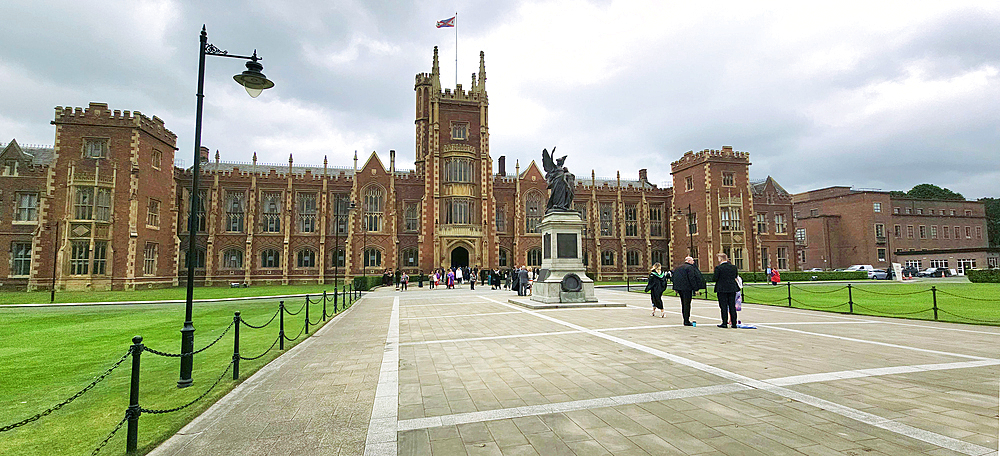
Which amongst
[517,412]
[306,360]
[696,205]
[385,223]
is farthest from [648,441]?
[696,205]

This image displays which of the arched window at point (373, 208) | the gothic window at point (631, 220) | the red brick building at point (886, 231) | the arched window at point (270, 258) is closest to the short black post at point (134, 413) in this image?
the arched window at point (373, 208)

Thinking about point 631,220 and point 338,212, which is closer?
point 338,212

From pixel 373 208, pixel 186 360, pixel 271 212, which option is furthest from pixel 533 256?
pixel 186 360

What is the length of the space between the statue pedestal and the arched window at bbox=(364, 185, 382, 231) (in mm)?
29668

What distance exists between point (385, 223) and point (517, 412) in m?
40.3

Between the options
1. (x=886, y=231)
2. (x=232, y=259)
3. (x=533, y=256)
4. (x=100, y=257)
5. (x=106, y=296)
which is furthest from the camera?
(x=886, y=231)

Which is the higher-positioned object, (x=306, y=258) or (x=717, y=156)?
(x=717, y=156)

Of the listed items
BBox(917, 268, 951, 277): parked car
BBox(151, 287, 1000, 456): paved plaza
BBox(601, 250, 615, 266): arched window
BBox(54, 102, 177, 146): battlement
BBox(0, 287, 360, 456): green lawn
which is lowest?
BBox(0, 287, 360, 456): green lawn

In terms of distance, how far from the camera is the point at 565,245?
1708 cm

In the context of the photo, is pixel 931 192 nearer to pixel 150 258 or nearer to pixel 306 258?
pixel 306 258

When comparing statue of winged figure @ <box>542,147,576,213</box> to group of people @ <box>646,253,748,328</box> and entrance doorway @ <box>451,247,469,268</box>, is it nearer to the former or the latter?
group of people @ <box>646,253,748,328</box>

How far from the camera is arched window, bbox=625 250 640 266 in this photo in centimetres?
5000

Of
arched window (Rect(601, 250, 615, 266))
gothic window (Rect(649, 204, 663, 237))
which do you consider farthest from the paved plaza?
gothic window (Rect(649, 204, 663, 237))

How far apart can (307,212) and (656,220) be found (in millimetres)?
37813
